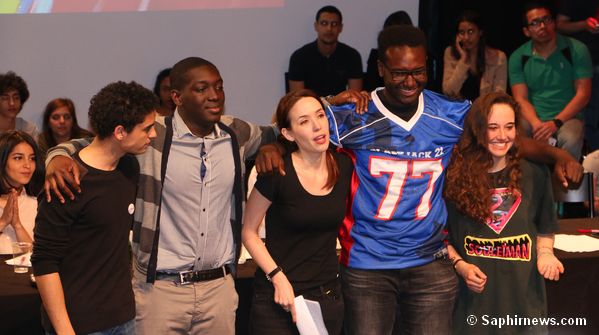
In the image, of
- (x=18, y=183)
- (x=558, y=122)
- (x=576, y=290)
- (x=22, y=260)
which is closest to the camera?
(x=22, y=260)

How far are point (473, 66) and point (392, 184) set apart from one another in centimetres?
479

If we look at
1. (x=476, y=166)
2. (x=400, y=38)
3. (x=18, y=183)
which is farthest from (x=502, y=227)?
(x=18, y=183)

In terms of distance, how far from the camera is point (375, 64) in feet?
27.9

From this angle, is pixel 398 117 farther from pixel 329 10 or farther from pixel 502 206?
pixel 329 10

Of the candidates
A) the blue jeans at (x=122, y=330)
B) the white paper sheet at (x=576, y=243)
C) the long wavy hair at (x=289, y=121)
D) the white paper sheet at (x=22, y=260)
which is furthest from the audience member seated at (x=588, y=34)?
the blue jeans at (x=122, y=330)

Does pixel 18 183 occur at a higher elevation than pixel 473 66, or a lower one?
lower

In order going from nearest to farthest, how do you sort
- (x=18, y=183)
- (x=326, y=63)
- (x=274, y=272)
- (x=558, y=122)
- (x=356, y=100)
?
1. (x=274, y=272)
2. (x=356, y=100)
3. (x=18, y=183)
4. (x=558, y=122)
5. (x=326, y=63)

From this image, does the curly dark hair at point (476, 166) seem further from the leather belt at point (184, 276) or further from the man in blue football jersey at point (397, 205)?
the leather belt at point (184, 276)

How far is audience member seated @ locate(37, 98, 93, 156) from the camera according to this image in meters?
7.39

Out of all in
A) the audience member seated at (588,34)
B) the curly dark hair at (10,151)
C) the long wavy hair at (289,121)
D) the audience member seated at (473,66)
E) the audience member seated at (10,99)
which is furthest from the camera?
the audience member seated at (588,34)

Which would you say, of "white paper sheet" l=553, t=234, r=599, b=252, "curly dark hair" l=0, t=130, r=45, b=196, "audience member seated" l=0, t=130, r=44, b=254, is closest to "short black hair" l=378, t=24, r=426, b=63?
"white paper sheet" l=553, t=234, r=599, b=252

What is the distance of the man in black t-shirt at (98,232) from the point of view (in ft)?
10.5

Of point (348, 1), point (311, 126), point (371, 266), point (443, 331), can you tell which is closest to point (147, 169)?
point (311, 126)

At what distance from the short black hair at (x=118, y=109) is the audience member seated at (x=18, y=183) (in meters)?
2.01
